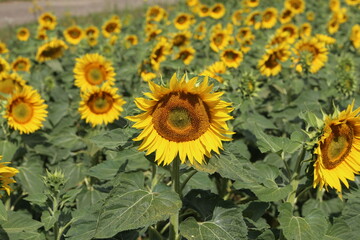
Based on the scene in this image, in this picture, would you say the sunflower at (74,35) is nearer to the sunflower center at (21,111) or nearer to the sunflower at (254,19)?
the sunflower at (254,19)

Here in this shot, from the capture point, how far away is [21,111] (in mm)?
3346

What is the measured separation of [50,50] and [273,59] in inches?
113

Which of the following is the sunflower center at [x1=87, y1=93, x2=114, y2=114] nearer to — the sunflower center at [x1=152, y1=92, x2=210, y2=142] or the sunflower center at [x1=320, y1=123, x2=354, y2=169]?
the sunflower center at [x1=152, y1=92, x2=210, y2=142]

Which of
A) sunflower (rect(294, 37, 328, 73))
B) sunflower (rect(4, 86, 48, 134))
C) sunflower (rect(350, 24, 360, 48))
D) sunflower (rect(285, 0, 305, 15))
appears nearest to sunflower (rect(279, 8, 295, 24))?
sunflower (rect(285, 0, 305, 15))

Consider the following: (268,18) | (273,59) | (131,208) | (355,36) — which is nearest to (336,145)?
(131,208)

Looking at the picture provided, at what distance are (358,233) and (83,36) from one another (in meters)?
5.24

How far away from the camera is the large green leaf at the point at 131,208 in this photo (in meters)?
1.83

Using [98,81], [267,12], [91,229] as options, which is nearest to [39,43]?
[98,81]

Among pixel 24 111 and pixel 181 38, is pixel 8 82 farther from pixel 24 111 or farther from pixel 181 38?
pixel 181 38

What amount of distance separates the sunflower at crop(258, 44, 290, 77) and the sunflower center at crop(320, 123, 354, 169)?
2.35 metres

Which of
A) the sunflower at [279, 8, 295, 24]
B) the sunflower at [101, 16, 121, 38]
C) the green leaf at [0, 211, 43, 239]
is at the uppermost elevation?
the sunflower at [279, 8, 295, 24]

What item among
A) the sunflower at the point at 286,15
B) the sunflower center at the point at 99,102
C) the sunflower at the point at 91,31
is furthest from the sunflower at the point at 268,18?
the sunflower center at the point at 99,102

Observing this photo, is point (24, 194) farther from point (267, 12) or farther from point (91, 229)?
point (267, 12)

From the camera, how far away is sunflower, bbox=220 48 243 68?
15.3 ft
